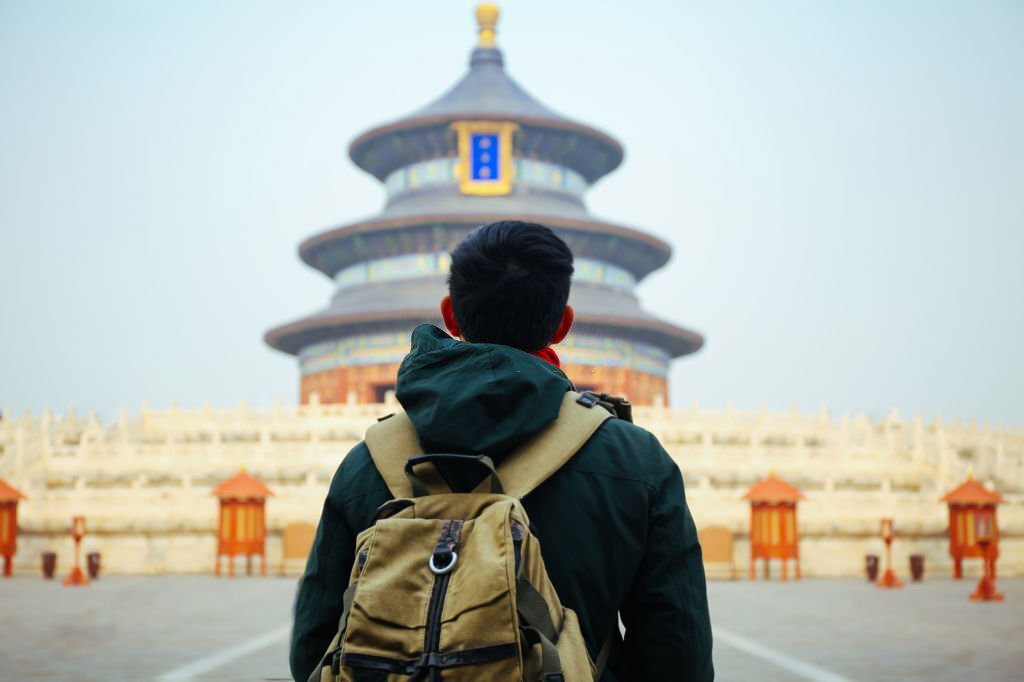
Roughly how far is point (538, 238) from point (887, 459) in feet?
67.7

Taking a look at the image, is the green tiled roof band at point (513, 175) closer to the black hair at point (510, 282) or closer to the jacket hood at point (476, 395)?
the black hair at point (510, 282)

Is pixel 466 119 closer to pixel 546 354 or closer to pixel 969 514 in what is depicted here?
pixel 969 514

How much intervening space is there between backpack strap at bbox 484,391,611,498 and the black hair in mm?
229

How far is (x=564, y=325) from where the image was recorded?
2545mm

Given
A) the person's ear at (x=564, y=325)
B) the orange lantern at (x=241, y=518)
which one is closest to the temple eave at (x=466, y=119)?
the orange lantern at (x=241, y=518)

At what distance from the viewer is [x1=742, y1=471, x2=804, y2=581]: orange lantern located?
17062 mm

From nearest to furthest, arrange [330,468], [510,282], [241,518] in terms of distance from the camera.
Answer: [510,282] → [241,518] → [330,468]

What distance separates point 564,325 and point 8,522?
654 inches

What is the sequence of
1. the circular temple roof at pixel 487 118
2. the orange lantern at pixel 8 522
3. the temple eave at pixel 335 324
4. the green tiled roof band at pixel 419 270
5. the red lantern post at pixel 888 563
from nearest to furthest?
the red lantern post at pixel 888 563 < the orange lantern at pixel 8 522 < the temple eave at pixel 335 324 < the green tiled roof band at pixel 419 270 < the circular temple roof at pixel 487 118

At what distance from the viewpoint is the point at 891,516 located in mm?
18656

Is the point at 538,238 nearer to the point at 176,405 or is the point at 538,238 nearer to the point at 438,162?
the point at 176,405

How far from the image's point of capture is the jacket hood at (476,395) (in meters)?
2.14

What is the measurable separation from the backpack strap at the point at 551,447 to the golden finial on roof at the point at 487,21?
36716 mm

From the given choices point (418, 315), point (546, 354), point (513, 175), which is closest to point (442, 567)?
point (546, 354)
